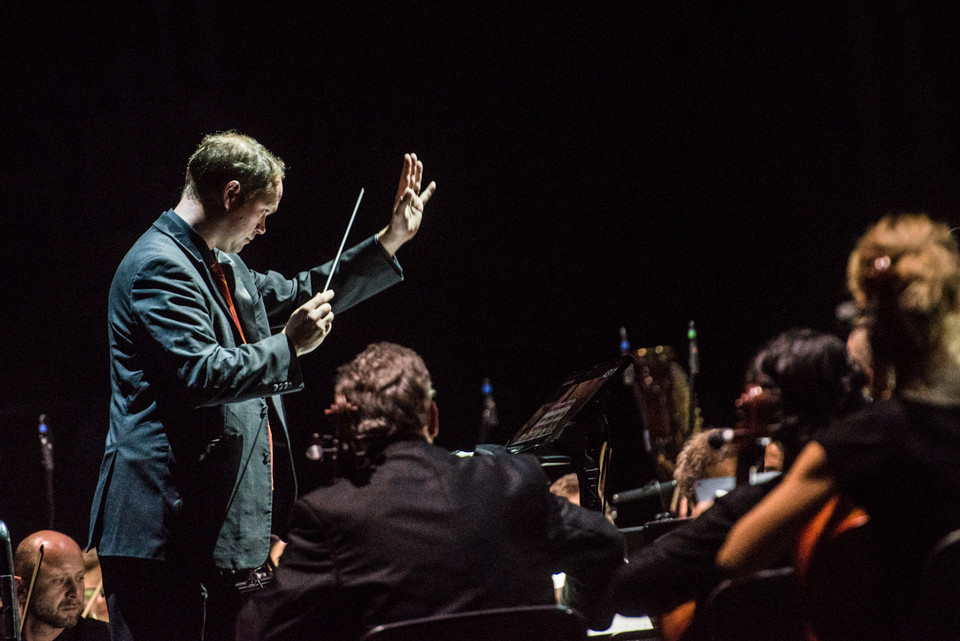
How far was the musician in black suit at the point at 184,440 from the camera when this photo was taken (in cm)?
197

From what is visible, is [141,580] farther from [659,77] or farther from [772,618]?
[659,77]

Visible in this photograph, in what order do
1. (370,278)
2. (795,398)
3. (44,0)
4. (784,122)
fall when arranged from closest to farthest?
(795,398), (370,278), (44,0), (784,122)

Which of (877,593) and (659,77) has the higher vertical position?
(659,77)

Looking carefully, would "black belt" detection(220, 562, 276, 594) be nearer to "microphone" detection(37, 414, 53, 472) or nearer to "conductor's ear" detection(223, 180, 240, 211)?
"conductor's ear" detection(223, 180, 240, 211)

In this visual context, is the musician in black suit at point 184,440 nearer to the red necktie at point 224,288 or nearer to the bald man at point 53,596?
the red necktie at point 224,288

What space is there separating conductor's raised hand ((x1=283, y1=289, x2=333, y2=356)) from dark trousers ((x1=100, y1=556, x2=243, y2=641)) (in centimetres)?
58

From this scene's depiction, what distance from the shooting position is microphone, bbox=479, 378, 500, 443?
5008mm

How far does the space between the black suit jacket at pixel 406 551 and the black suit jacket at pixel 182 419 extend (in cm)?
57

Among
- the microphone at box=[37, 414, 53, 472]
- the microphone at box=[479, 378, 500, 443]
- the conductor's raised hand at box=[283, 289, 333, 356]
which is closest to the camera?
the conductor's raised hand at box=[283, 289, 333, 356]

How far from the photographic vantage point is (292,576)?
1451 millimetres

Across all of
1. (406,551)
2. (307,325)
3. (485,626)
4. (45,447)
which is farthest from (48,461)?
(485,626)

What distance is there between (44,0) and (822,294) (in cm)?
464

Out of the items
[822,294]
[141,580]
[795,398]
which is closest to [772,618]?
[795,398]

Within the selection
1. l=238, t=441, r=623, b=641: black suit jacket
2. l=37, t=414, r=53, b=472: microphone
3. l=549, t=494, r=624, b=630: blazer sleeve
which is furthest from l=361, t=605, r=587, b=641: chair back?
l=37, t=414, r=53, b=472: microphone
